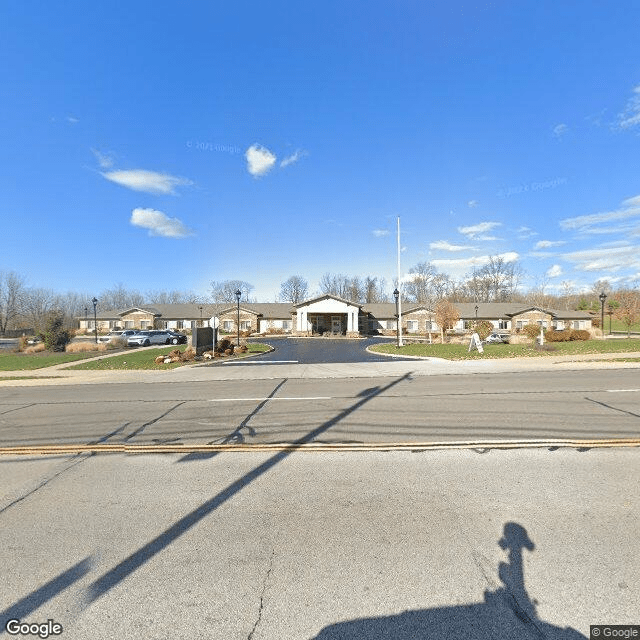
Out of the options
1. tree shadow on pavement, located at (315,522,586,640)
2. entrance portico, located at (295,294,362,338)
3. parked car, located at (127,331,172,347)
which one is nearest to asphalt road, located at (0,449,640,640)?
tree shadow on pavement, located at (315,522,586,640)

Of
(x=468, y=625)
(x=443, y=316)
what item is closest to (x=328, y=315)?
(x=443, y=316)

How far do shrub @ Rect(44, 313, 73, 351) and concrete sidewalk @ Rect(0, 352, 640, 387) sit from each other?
10.7m

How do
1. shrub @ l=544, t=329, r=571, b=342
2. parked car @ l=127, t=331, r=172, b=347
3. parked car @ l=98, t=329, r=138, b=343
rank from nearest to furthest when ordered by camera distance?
shrub @ l=544, t=329, r=571, b=342
parked car @ l=98, t=329, r=138, b=343
parked car @ l=127, t=331, r=172, b=347

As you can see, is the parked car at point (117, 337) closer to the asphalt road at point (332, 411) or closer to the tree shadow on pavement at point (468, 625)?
the asphalt road at point (332, 411)

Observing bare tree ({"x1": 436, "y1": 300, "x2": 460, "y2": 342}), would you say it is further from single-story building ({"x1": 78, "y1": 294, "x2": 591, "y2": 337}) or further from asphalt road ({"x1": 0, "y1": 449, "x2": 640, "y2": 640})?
asphalt road ({"x1": 0, "y1": 449, "x2": 640, "y2": 640})

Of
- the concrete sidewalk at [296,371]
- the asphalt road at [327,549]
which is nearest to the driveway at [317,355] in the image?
the concrete sidewalk at [296,371]

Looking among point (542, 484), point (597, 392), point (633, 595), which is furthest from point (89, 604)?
point (597, 392)

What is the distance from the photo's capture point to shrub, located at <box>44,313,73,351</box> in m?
26.6

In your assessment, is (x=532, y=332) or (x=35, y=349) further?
(x=532, y=332)

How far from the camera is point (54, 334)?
2664 cm

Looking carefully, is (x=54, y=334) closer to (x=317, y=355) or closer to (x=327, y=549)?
(x=317, y=355)

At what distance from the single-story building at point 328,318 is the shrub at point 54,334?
24.6 m

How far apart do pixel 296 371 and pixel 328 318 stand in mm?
35979

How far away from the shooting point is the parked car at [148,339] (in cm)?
3309
